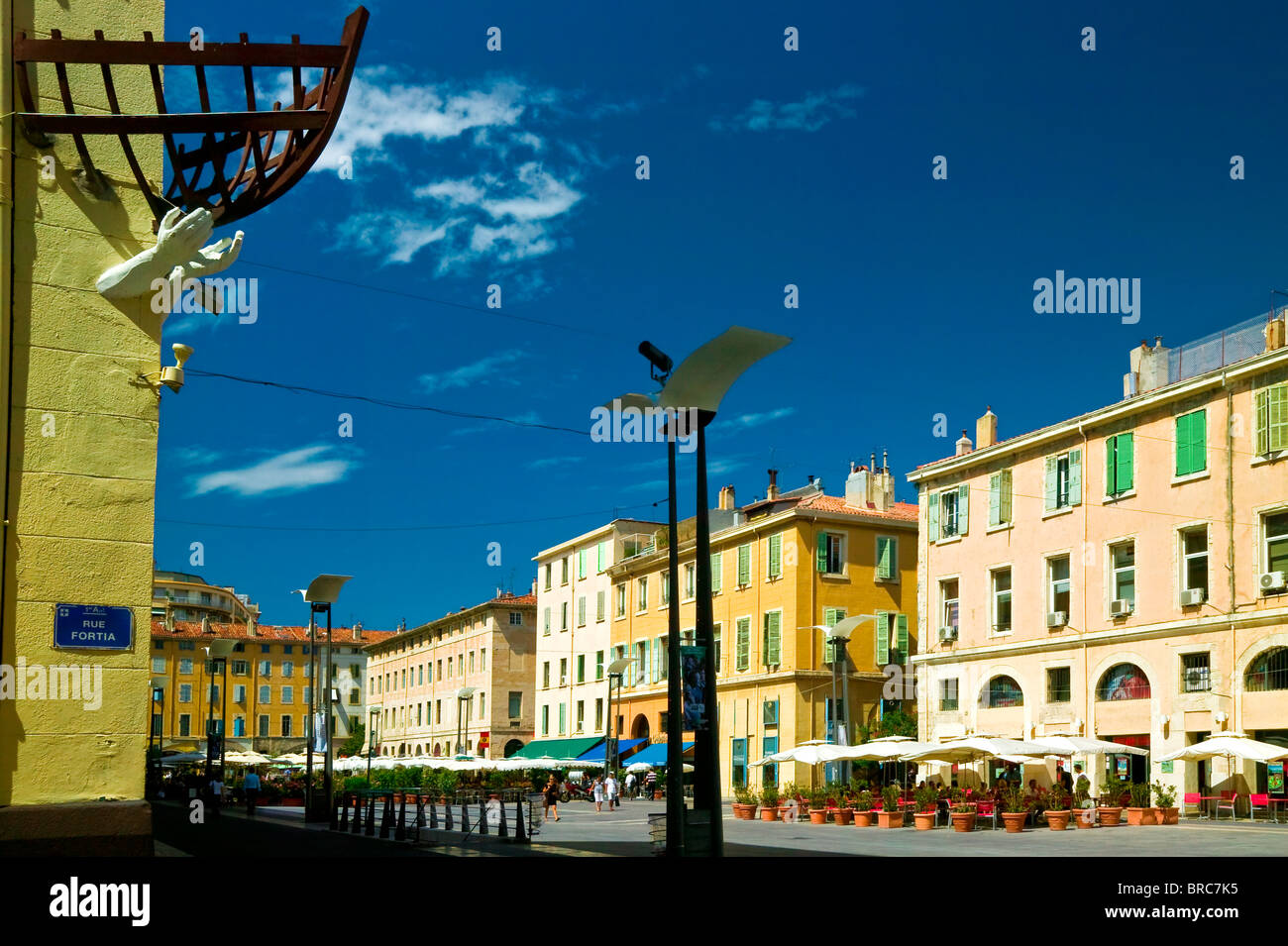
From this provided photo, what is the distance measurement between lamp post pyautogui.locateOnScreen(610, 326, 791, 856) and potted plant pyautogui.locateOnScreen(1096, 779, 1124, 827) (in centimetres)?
1880

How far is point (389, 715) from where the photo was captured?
334 feet

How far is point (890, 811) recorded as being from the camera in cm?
3344

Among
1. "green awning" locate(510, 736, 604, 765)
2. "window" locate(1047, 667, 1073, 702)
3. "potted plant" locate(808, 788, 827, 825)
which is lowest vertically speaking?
"green awning" locate(510, 736, 604, 765)

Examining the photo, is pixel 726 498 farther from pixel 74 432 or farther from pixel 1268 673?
pixel 74 432

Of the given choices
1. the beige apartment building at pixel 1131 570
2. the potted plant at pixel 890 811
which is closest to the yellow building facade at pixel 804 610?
the beige apartment building at pixel 1131 570

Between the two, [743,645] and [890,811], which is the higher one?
[743,645]

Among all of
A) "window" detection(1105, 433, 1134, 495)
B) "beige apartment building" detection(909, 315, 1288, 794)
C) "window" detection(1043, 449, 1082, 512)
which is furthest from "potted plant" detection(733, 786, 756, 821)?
"window" detection(1105, 433, 1134, 495)

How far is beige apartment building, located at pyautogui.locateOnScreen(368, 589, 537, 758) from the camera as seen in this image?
79.6 m

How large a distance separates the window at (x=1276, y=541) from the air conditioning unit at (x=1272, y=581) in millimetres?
434

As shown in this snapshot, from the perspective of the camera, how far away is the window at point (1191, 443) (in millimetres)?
35812

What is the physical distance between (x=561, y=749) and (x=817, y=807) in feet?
98.5

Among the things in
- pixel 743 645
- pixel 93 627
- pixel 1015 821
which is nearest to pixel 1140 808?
pixel 1015 821

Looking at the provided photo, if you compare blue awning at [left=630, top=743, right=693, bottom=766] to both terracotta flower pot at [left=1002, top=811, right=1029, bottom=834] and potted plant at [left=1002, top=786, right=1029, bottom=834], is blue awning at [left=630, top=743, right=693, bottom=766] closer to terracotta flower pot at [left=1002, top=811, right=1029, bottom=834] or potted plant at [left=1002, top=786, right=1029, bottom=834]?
potted plant at [left=1002, top=786, right=1029, bottom=834]
